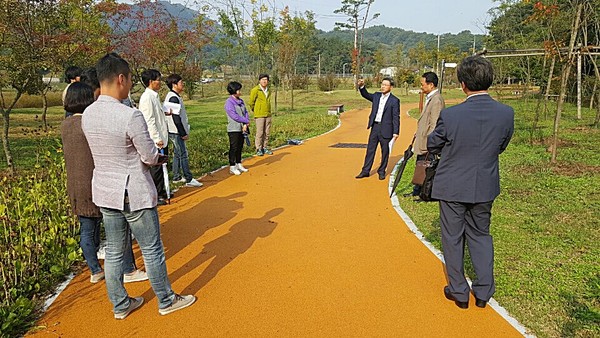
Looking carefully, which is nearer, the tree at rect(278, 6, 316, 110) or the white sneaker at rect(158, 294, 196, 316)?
the white sneaker at rect(158, 294, 196, 316)

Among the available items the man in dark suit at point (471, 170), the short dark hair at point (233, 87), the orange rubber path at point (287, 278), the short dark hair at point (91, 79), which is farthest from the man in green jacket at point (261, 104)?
the man in dark suit at point (471, 170)

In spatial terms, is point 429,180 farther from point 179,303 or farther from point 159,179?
point 159,179

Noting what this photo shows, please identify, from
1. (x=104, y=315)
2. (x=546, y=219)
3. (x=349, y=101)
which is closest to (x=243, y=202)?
(x=104, y=315)

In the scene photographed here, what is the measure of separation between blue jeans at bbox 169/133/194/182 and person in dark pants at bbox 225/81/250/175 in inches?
41.5

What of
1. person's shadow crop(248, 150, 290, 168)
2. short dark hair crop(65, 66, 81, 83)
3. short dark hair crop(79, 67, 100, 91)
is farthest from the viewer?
Answer: person's shadow crop(248, 150, 290, 168)

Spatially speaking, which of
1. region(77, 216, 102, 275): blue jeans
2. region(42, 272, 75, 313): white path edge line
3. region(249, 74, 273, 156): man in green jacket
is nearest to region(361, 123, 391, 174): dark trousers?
region(249, 74, 273, 156): man in green jacket

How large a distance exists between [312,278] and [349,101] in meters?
25.0

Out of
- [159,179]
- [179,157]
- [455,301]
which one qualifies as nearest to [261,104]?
[179,157]

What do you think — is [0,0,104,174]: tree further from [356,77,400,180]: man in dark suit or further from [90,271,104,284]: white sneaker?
[356,77,400,180]: man in dark suit

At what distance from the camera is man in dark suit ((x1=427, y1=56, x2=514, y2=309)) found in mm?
3232

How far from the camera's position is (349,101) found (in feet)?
92.3

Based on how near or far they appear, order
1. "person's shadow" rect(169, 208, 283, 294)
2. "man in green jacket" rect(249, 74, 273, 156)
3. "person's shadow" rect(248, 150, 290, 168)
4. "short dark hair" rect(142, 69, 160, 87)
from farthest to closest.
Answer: "man in green jacket" rect(249, 74, 273, 156)
"person's shadow" rect(248, 150, 290, 168)
"short dark hair" rect(142, 69, 160, 87)
"person's shadow" rect(169, 208, 283, 294)

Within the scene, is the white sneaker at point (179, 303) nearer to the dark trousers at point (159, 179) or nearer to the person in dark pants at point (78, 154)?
the person in dark pants at point (78, 154)

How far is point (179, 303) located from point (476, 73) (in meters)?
2.87
